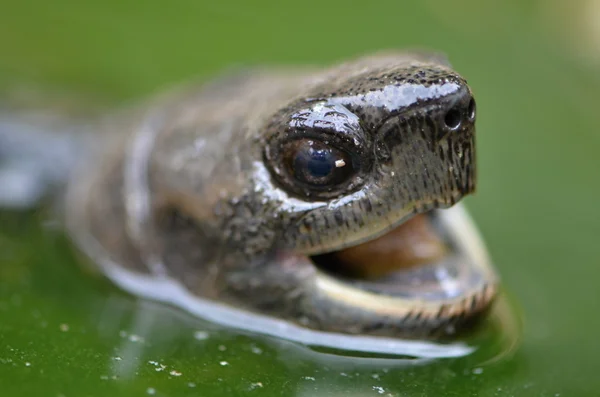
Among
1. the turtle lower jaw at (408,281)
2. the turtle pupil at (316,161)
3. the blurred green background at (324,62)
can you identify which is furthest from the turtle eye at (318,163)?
the blurred green background at (324,62)

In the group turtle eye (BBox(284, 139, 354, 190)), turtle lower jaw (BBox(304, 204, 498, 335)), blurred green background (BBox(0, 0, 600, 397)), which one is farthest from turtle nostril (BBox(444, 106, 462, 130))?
blurred green background (BBox(0, 0, 600, 397))

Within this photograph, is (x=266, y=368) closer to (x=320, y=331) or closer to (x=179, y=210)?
(x=320, y=331)

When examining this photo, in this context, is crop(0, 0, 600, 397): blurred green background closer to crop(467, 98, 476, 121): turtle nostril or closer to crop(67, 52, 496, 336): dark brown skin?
crop(67, 52, 496, 336): dark brown skin

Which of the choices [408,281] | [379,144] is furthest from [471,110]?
[408,281]

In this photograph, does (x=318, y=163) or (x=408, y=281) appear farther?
(x=408, y=281)

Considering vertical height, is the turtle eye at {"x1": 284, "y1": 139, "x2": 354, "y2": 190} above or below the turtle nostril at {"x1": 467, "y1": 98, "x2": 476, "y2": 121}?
below

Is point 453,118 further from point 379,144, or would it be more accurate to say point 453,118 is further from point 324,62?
point 324,62

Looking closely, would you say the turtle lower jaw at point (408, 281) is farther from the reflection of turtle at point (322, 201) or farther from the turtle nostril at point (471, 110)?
the turtle nostril at point (471, 110)
